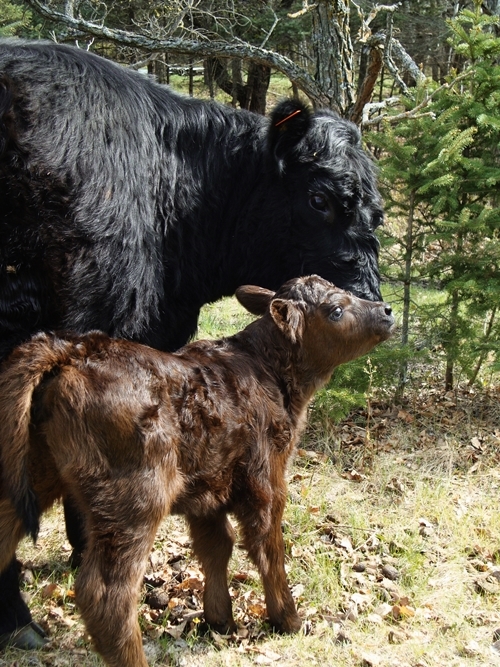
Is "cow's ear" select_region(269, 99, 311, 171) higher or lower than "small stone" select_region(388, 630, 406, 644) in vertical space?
higher

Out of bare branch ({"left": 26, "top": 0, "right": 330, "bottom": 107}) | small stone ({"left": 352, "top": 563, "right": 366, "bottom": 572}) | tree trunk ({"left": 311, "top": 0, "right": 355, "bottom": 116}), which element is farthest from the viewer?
bare branch ({"left": 26, "top": 0, "right": 330, "bottom": 107})

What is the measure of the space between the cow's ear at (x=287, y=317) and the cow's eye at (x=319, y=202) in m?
0.89

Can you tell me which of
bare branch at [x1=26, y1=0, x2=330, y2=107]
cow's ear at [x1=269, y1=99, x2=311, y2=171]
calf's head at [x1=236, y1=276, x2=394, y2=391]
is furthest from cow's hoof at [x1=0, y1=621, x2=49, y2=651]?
bare branch at [x1=26, y1=0, x2=330, y2=107]

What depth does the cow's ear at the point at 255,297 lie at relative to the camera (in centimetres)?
404

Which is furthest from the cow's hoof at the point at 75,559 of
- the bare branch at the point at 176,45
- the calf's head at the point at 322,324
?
the bare branch at the point at 176,45

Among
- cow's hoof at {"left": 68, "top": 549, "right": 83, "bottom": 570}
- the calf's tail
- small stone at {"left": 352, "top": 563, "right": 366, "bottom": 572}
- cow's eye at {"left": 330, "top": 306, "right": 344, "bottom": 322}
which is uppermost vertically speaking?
cow's eye at {"left": 330, "top": 306, "right": 344, "bottom": 322}

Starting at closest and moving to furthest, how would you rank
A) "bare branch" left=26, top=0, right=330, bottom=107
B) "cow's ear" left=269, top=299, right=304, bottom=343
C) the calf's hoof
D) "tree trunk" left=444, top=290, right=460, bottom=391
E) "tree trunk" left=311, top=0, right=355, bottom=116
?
"cow's ear" left=269, top=299, right=304, bottom=343
the calf's hoof
"tree trunk" left=444, top=290, right=460, bottom=391
"tree trunk" left=311, top=0, right=355, bottom=116
"bare branch" left=26, top=0, right=330, bottom=107

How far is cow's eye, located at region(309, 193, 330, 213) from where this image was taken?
4438mm

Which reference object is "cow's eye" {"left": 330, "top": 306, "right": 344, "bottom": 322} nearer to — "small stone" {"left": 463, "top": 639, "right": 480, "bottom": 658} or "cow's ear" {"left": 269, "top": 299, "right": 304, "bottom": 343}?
"cow's ear" {"left": 269, "top": 299, "right": 304, "bottom": 343}

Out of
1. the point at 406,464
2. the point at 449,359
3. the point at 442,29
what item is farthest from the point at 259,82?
the point at 406,464

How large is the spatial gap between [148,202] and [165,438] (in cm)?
150

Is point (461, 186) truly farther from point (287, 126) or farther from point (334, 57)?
point (287, 126)

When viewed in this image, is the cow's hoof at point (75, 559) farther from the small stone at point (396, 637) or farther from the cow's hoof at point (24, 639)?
the small stone at point (396, 637)

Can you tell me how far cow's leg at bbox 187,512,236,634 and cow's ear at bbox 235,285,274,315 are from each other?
1155 mm
